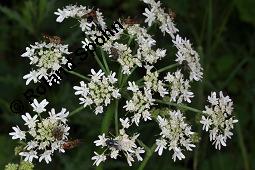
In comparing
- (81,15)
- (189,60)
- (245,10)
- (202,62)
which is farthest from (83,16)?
(245,10)

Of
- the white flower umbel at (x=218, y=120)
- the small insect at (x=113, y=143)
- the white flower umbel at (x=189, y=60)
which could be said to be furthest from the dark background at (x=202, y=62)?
the small insect at (x=113, y=143)

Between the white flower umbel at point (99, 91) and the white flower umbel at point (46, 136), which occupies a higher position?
the white flower umbel at point (99, 91)

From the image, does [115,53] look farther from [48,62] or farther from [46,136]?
[46,136]

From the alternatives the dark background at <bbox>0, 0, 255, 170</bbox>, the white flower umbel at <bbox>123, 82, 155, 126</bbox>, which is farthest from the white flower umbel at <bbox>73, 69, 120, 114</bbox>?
the dark background at <bbox>0, 0, 255, 170</bbox>

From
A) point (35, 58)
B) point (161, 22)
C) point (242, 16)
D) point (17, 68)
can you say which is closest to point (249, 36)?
point (242, 16)

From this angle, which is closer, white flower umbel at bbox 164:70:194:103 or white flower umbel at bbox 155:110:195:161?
white flower umbel at bbox 155:110:195:161

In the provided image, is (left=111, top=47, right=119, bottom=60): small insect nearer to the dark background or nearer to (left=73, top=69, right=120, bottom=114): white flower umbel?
(left=73, top=69, right=120, bottom=114): white flower umbel

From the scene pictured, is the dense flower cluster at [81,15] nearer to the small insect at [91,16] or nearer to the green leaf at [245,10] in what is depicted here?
the small insect at [91,16]
